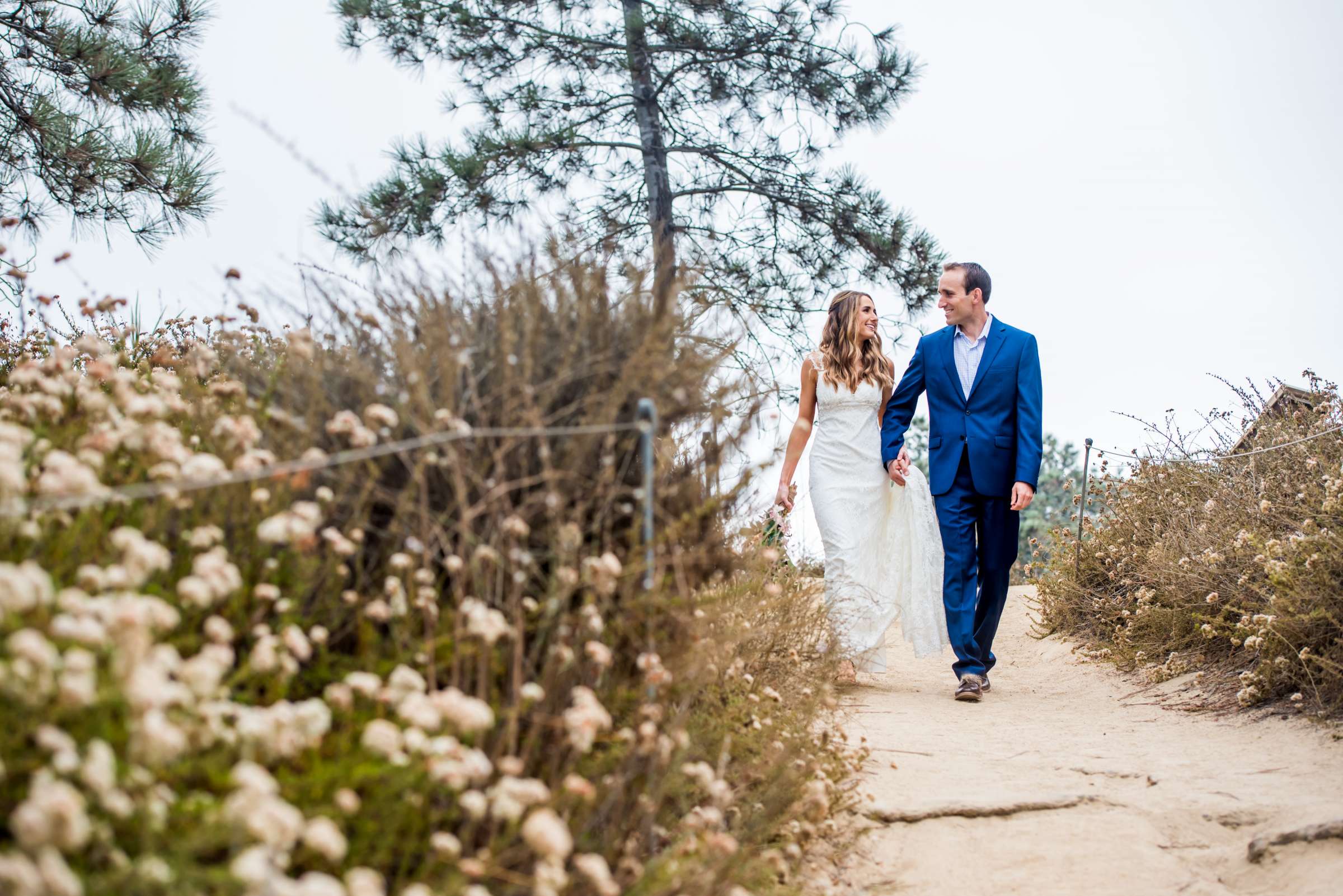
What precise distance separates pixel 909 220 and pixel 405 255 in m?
7.26

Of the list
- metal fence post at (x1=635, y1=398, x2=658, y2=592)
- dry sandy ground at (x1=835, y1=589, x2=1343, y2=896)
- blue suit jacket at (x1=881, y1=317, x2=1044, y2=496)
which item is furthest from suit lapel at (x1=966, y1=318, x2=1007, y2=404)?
metal fence post at (x1=635, y1=398, x2=658, y2=592)

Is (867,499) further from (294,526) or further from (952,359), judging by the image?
(294,526)

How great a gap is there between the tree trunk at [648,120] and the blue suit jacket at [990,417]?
3.83 metres

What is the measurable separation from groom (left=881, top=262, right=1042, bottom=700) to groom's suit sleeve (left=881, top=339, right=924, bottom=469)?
6 centimetres

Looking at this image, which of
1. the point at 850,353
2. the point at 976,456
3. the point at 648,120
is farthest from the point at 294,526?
the point at 648,120

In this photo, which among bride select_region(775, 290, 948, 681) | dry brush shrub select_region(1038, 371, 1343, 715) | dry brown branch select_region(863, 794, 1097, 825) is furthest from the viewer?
bride select_region(775, 290, 948, 681)

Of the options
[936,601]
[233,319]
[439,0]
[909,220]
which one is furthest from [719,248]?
[233,319]

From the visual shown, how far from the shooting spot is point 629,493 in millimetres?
2834

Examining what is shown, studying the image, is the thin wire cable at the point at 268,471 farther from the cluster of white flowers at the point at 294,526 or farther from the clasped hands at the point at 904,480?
the clasped hands at the point at 904,480

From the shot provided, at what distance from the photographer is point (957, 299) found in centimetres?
552

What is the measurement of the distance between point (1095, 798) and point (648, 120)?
741cm

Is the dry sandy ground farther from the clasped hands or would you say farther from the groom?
the clasped hands

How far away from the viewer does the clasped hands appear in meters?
5.15

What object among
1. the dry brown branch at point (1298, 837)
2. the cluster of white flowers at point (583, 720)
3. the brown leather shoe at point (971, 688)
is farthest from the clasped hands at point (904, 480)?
the cluster of white flowers at point (583, 720)
